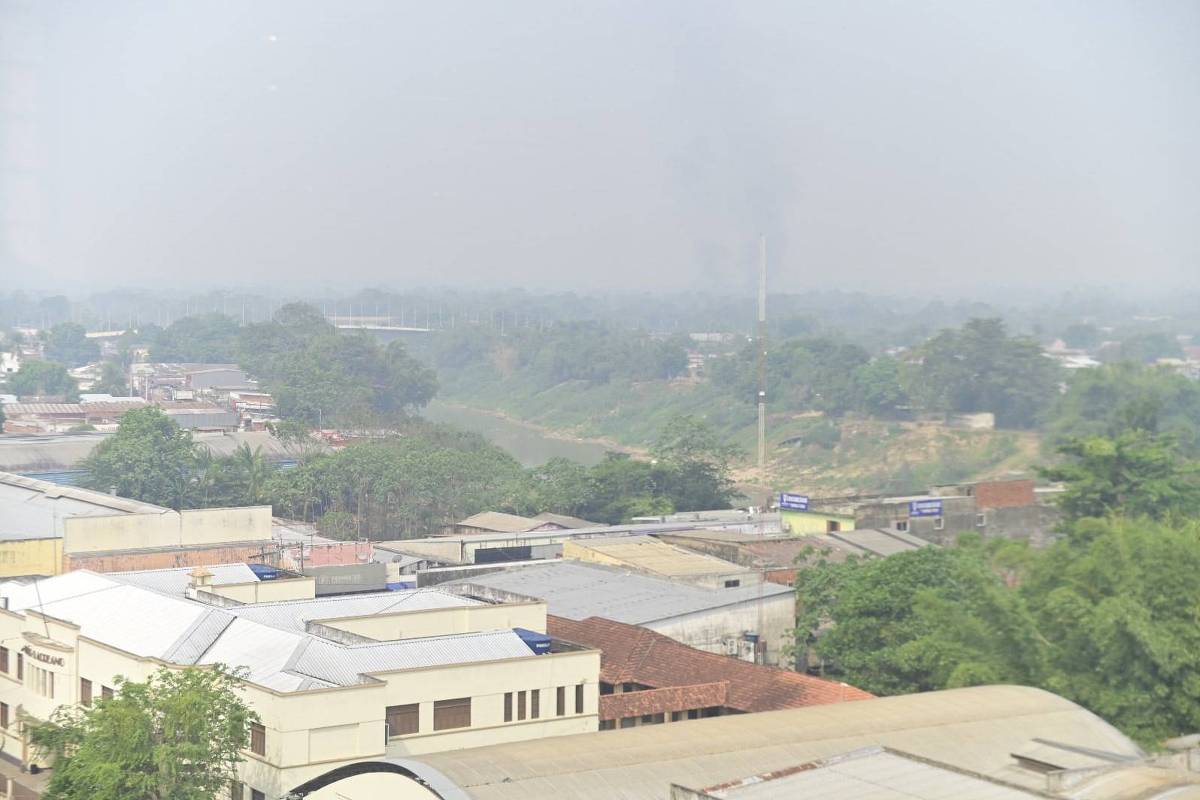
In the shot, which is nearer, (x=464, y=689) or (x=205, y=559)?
(x=464, y=689)

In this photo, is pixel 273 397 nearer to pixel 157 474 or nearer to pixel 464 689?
pixel 157 474

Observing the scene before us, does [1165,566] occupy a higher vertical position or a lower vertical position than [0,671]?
higher

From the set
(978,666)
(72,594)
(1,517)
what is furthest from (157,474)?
(978,666)

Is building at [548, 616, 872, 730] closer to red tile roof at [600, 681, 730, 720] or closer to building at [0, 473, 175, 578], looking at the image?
red tile roof at [600, 681, 730, 720]

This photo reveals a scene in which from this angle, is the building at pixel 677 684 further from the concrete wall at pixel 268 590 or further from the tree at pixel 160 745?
the tree at pixel 160 745

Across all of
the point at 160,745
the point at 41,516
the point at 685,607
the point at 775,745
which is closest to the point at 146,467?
the point at 41,516

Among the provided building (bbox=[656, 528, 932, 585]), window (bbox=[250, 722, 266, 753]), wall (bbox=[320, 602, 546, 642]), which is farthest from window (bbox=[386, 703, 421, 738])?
building (bbox=[656, 528, 932, 585])
